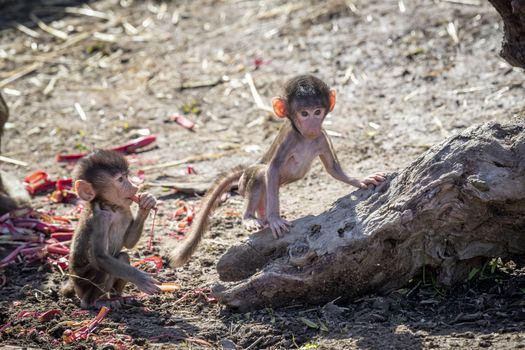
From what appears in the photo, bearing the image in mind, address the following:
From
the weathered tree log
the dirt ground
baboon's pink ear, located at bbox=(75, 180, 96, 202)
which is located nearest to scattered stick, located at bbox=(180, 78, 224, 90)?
the dirt ground

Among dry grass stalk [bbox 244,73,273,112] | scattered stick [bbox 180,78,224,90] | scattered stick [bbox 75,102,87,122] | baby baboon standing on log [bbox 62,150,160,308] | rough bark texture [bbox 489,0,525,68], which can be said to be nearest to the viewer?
rough bark texture [bbox 489,0,525,68]

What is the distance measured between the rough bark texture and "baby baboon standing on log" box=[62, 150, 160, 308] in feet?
10.2

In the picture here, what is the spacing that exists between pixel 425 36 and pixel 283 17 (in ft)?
8.70

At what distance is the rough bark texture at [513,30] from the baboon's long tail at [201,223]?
8.41 ft

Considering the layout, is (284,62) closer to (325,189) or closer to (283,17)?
(283,17)

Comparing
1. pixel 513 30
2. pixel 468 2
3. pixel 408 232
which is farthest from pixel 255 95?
pixel 408 232

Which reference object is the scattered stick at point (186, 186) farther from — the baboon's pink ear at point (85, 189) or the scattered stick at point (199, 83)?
the scattered stick at point (199, 83)

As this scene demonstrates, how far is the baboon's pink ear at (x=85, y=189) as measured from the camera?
7.44m

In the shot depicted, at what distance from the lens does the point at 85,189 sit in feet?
24.5

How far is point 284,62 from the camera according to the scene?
42.4 feet

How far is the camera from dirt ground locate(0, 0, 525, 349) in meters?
6.59

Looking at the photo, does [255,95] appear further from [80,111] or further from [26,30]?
[26,30]

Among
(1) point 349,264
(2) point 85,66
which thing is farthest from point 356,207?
(2) point 85,66

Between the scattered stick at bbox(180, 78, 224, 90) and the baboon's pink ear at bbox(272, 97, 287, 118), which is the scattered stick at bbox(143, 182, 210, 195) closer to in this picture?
the baboon's pink ear at bbox(272, 97, 287, 118)
